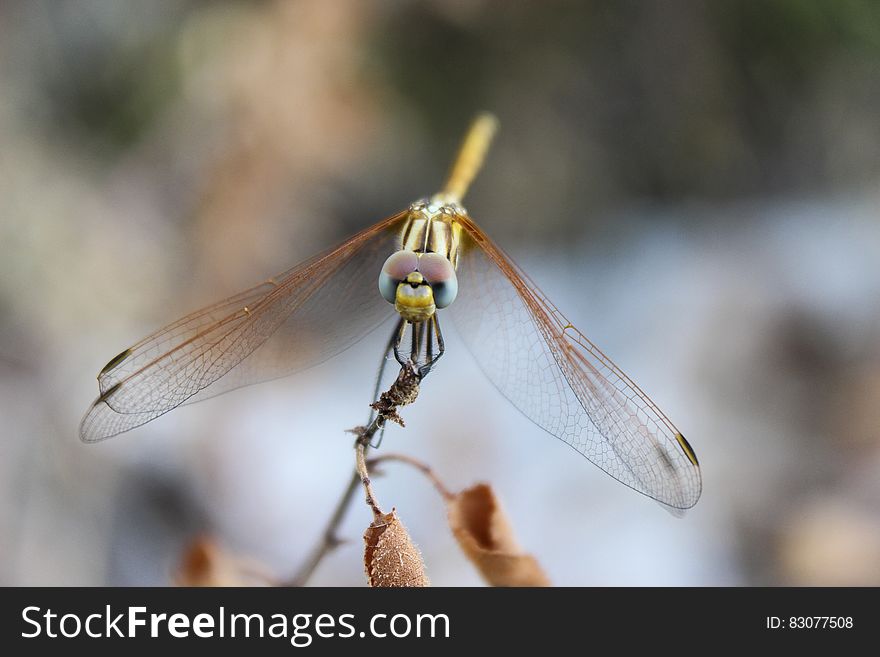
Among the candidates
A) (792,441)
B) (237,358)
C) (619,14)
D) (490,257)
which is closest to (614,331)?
(792,441)

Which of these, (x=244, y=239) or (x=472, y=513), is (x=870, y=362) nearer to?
(x=472, y=513)

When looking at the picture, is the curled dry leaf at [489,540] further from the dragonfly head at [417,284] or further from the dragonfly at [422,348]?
the dragonfly head at [417,284]

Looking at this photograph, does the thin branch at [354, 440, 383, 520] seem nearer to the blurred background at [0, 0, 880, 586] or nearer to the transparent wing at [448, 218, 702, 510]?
the transparent wing at [448, 218, 702, 510]

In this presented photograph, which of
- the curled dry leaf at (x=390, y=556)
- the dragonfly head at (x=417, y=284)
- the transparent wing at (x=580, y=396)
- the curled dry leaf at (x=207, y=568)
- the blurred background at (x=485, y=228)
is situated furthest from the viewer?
the blurred background at (x=485, y=228)

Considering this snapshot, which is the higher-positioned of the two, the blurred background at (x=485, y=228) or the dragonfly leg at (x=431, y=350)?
the blurred background at (x=485, y=228)

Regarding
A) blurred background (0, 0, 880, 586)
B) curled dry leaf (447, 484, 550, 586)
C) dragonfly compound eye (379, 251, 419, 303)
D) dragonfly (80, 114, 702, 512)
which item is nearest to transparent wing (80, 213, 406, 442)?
dragonfly (80, 114, 702, 512)

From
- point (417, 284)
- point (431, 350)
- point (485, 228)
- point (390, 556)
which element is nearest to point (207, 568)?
point (390, 556)

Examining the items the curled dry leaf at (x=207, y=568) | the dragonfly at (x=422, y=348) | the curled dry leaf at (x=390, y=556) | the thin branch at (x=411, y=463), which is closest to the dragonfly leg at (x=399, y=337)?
the dragonfly at (x=422, y=348)
